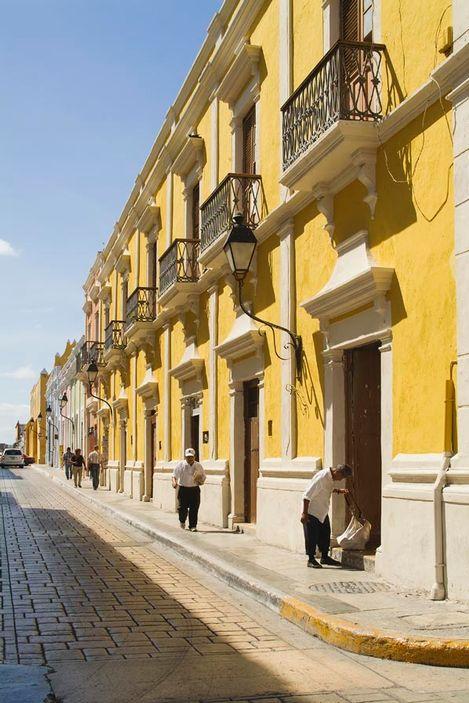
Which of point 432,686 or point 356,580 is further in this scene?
point 356,580

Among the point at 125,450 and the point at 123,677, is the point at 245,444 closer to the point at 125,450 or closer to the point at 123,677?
the point at 123,677

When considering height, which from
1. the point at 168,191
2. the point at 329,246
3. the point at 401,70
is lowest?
the point at 329,246

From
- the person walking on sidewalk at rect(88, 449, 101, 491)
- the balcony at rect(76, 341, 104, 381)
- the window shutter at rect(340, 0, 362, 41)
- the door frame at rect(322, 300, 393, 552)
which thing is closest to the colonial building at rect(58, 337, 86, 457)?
the balcony at rect(76, 341, 104, 381)

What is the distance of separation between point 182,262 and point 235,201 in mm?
3745

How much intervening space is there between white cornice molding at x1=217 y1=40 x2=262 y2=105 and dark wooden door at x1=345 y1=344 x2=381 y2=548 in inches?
221

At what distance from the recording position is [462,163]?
7766 millimetres

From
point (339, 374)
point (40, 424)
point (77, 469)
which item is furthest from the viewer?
point (40, 424)

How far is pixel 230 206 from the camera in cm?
1406

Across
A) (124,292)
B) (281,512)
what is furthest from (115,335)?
(281,512)

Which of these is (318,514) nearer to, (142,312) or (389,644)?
(389,644)

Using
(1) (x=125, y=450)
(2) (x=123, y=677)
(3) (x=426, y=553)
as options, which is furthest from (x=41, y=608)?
(1) (x=125, y=450)

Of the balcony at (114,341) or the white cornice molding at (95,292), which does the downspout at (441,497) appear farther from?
the white cornice molding at (95,292)

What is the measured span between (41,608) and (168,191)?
14.1 m

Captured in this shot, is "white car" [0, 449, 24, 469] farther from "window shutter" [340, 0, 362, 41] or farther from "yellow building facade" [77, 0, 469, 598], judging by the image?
"window shutter" [340, 0, 362, 41]
